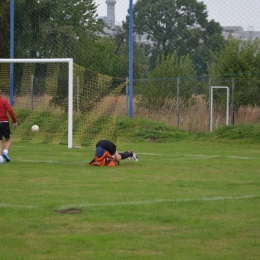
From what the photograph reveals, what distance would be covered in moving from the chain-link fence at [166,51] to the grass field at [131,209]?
12139 mm

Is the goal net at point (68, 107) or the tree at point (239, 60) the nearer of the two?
the goal net at point (68, 107)

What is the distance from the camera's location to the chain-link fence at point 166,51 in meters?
30.3

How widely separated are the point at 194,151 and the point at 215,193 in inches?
390

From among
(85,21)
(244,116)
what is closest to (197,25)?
(85,21)

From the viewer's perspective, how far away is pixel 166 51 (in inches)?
1927

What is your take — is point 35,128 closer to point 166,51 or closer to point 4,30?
point 4,30

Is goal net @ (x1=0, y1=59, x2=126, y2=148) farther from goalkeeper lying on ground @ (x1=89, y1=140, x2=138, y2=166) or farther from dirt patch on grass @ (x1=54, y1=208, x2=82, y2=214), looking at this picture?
dirt patch on grass @ (x1=54, y1=208, x2=82, y2=214)

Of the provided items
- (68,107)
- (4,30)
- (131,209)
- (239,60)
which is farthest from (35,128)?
(131,209)

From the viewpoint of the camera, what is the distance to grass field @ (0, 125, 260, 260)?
7922 mm

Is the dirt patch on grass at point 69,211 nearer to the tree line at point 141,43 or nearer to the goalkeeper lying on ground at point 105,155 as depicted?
the goalkeeper lying on ground at point 105,155

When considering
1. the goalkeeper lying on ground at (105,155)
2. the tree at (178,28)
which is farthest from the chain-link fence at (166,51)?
the goalkeeper lying on ground at (105,155)

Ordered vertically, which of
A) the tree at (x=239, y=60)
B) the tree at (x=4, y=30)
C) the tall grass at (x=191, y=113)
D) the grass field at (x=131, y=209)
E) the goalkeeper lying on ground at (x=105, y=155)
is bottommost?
the grass field at (x=131, y=209)

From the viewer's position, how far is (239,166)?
17125mm

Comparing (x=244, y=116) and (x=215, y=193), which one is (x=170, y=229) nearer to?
(x=215, y=193)
